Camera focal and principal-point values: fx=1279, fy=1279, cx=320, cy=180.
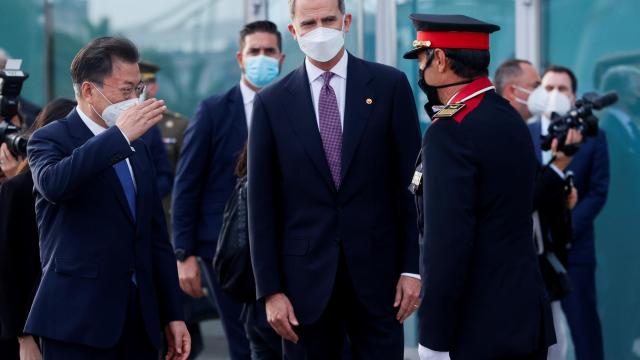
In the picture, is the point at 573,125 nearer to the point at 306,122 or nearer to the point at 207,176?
the point at 207,176

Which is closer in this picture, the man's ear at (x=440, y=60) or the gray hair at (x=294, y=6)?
the man's ear at (x=440, y=60)

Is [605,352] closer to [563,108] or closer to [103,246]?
Answer: [563,108]

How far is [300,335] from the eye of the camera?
480cm

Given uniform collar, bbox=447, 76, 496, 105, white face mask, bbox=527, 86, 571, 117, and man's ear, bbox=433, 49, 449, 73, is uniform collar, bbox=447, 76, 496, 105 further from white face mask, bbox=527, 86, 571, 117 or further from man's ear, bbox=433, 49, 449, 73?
white face mask, bbox=527, 86, 571, 117

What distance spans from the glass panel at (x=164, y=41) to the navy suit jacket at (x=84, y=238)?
5.22 meters

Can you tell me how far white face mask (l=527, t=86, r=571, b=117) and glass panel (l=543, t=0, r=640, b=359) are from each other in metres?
0.59

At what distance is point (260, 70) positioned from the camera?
6.87 m

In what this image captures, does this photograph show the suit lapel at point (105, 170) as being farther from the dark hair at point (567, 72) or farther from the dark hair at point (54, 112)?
the dark hair at point (567, 72)

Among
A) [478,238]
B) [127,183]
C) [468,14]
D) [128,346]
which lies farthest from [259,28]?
[478,238]

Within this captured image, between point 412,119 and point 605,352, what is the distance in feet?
12.3

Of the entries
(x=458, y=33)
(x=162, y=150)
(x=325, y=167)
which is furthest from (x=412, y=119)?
(x=162, y=150)

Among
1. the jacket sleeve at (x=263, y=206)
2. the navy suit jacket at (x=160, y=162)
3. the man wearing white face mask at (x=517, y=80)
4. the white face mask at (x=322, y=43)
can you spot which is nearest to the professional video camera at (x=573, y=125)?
the man wearing white face mask at (x=517, y=80)

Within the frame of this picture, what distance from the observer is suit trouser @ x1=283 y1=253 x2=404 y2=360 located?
15.7 feet

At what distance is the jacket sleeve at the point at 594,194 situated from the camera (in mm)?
7473
